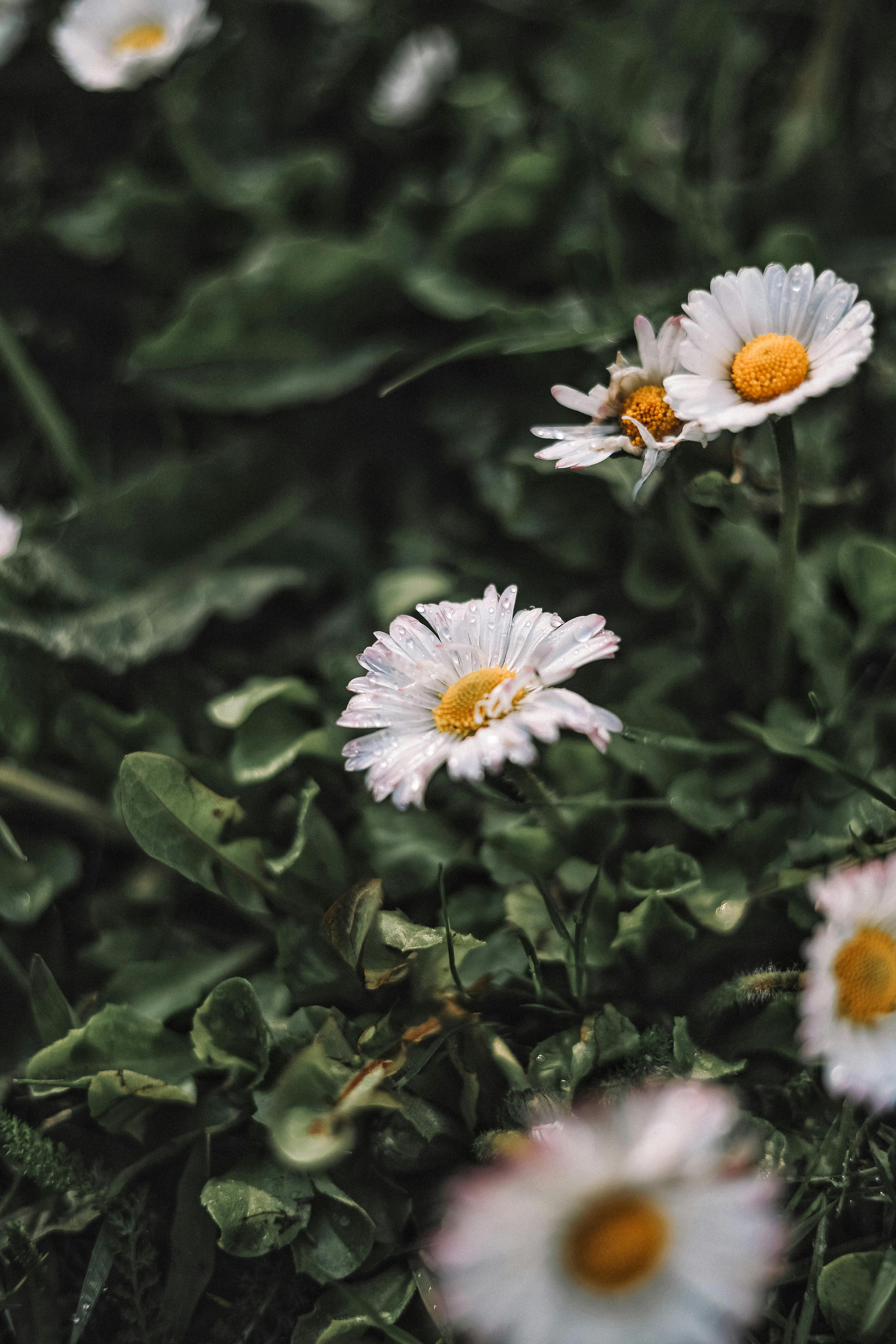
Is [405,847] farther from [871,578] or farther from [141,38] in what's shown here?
[141,38]

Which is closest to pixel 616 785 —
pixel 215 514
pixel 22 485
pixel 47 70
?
pixel 215 514

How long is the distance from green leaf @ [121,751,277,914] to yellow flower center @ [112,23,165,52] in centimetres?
141

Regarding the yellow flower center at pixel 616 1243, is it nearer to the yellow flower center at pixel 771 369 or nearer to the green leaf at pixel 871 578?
the yellow flower center at pixel 771 369

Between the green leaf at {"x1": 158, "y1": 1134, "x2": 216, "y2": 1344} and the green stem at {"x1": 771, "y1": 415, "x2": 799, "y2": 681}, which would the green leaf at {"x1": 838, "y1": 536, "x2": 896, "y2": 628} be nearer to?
the green stem at {"x1": 771, "y1": 415, "x2": 799, "y2": 681}

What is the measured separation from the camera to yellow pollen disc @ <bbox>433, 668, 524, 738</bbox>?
922mm

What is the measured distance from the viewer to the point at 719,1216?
0.65 metres

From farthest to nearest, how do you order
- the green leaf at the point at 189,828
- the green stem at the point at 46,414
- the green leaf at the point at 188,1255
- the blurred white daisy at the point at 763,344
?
the green stem at the point at 46,414
the green leaf at the point at 189,828
the green leaf at the point at 188,1255
the blurred white daisy at the point at 763,344

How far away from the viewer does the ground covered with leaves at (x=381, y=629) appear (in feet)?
3.53

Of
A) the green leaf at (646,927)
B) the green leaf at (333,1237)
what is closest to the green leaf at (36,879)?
the green leaf at (333,1237)

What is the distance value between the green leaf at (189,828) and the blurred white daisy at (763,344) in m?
0.72

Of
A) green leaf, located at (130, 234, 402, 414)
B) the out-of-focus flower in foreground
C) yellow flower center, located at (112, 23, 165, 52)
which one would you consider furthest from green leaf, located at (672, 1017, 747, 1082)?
yellow flower center, located at (112, 23, 165, 52)

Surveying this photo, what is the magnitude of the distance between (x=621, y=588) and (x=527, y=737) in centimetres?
78

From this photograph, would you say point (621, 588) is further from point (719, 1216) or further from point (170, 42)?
point (170, 42)

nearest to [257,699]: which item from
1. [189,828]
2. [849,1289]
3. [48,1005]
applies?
[189,828]
